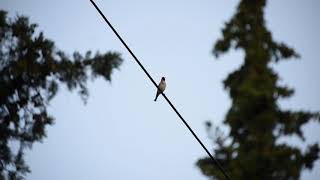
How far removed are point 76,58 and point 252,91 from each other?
551cm

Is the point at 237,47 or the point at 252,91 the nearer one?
the point at 252,91

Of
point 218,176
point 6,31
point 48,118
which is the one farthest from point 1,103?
point 218,176

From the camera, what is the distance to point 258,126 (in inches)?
419

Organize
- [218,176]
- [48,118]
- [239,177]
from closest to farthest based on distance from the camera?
1. [239,177]
2. [218,176]
3. [48,118]

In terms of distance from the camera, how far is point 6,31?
12.4m

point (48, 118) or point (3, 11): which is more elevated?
point (3, 11)

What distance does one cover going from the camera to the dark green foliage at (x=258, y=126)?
10.1m

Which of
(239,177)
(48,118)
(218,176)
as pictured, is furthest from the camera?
(48,118)

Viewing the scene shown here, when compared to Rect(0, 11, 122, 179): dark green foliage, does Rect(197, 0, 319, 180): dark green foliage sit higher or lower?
lower

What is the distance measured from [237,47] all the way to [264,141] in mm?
3464

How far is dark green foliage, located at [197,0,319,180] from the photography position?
33.2 ft

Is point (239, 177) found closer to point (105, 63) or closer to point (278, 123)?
point (278, 123)

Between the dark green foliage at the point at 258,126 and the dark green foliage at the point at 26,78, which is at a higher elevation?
the dark green foliage at the point at 26,78

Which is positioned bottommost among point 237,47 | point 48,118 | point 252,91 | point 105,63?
point 252,91
